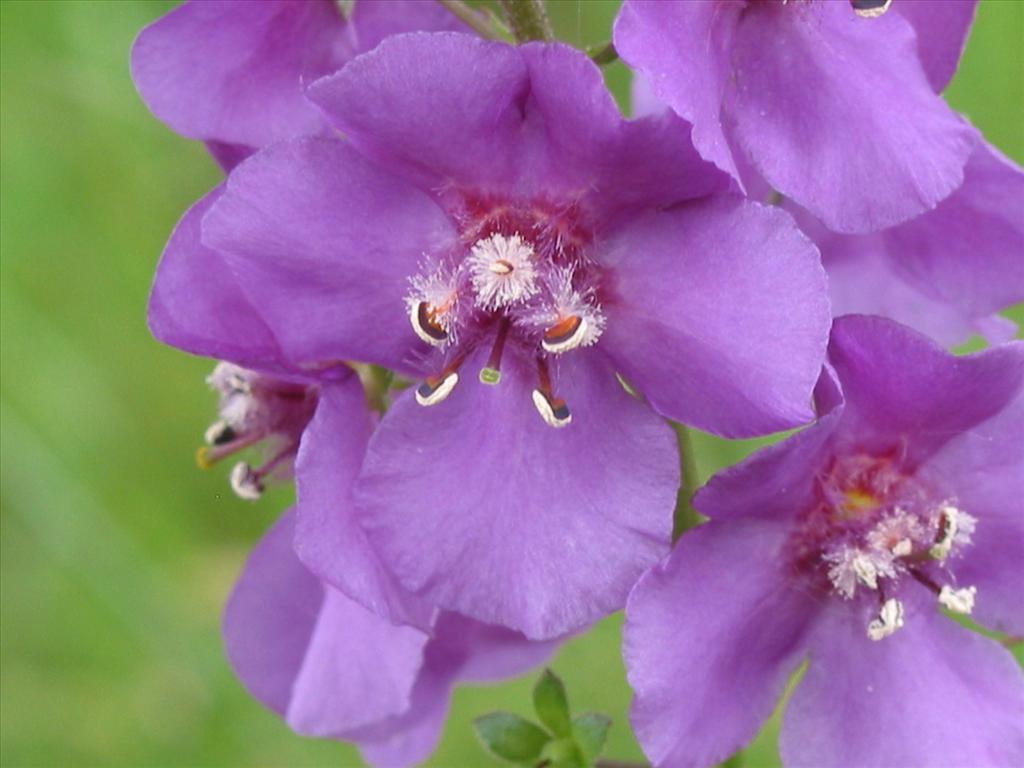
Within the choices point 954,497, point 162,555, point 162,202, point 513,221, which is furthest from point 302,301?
point 162,202

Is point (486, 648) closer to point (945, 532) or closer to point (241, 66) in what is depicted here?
point (945, 532)

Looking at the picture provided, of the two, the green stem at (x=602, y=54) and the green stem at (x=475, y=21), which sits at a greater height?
the green stem at (x=475, y=21)

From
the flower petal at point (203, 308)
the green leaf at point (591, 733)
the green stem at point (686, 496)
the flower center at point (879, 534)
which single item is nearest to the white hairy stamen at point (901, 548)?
the flower center at point (879, 534)

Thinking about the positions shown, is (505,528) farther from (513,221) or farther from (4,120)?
(4,120)

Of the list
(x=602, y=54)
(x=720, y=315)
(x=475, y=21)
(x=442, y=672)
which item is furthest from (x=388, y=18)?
(x=442, y=672)

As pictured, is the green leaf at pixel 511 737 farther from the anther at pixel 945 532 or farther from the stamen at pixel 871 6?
the stamen at pixel 871 6

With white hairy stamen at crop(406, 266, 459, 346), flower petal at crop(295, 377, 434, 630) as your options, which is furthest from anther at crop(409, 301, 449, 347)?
flower petal at crop(295, 377, 434, 630)
